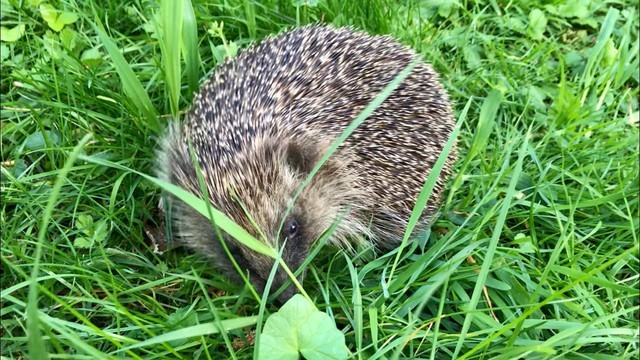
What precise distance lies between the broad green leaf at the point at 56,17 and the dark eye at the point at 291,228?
6.35 feet

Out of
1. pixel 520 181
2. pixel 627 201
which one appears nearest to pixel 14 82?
pixel 520 181

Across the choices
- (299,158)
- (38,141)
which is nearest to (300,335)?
(299,158)

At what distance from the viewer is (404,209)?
315 centimetres

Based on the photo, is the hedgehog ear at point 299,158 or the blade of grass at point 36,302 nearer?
the blade of grass at point 36,302

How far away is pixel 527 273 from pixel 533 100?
4.23 ft

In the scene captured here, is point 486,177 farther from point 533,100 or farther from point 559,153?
point 533,100

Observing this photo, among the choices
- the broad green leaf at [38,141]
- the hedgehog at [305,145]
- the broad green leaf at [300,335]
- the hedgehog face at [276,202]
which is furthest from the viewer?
the broad green leaf at [38,141]

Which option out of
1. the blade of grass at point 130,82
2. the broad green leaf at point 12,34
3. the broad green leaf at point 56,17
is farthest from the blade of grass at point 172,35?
the broad green leaf at point 12,34

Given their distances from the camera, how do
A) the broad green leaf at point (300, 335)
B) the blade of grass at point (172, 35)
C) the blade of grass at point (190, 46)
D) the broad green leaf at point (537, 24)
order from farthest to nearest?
the broad green leaf at point (537, 24), the blade of grass at point (190, 46), the blade of grass at point (172, 35), the broad green leaf at point (300, 335)

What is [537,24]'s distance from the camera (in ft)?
12.9

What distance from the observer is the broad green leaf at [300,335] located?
222 centimetres

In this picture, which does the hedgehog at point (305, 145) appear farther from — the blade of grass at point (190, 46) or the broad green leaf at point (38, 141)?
the broad green leaf at point (38, 141)

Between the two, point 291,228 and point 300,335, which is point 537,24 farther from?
point 300,335

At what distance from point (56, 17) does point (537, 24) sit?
303 cm
